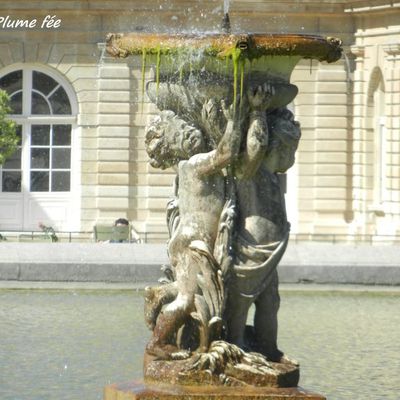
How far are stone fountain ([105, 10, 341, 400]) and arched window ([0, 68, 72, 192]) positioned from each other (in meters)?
29.3

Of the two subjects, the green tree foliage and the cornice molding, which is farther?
the cornice molding

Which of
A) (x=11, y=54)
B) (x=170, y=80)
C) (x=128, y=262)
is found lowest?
(x=128, y=262)

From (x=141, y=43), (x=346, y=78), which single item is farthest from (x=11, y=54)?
(x=141, y=43)

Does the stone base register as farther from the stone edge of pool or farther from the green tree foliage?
the green tree foliage

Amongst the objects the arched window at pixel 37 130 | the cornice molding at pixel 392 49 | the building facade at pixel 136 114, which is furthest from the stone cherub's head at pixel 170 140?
the arched window at pixel 37 130

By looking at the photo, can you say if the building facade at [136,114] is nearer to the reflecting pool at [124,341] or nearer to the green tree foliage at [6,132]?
the green tree foliage at [6,132]

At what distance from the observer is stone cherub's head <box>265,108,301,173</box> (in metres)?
8.55

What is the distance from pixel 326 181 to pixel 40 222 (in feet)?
20.1

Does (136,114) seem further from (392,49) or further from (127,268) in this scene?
(127,268)

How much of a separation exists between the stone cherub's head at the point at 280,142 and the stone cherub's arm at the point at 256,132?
0.07m

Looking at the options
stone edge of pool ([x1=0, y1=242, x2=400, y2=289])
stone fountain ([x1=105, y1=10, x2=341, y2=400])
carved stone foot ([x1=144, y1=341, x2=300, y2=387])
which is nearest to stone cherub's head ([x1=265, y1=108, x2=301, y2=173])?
stone fountain ([x1=105, y1=10, x2=341, y2=400])

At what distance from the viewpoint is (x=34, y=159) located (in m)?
38.2

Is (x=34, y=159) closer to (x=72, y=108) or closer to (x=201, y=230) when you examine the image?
(x=72, y=108)

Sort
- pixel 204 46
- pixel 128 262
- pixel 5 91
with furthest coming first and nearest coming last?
1. pixel 5 91
2. pixel 128 262
3. pixel 204 46
